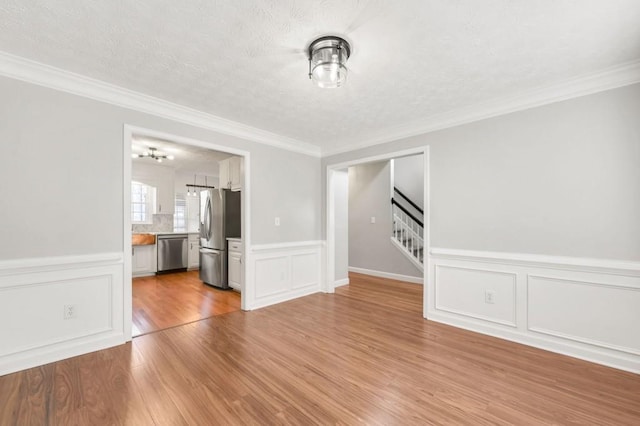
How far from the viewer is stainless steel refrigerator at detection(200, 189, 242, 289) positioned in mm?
4977

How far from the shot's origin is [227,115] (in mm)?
3426

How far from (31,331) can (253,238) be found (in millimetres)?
2290

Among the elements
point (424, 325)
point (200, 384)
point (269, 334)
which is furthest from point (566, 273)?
point (200, 384)

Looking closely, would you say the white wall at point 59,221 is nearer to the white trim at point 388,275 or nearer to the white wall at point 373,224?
the white wall at point 373,224

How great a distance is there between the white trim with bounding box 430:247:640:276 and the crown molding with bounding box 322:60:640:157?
1539mm

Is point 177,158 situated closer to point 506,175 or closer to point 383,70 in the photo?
point 383,70

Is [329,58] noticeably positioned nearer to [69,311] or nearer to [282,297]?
[69,311]

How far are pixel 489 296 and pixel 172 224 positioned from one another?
7.10m

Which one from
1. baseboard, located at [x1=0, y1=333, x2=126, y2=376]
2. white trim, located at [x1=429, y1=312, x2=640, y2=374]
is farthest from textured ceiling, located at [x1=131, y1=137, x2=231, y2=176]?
white trim, located at [x1=429, y1=312, x2=640, y2=374]

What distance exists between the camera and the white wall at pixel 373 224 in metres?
5.86

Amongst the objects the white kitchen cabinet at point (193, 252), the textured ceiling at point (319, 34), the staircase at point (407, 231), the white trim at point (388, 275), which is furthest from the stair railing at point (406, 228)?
the white kitchen cabinet at point (193, 252)

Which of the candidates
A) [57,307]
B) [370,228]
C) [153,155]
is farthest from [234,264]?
[370,228]

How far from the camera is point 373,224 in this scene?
20.6ft

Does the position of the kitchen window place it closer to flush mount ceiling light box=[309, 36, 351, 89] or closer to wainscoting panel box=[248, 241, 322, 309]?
wainscoting panel box=[248, 241, 322, 309]
